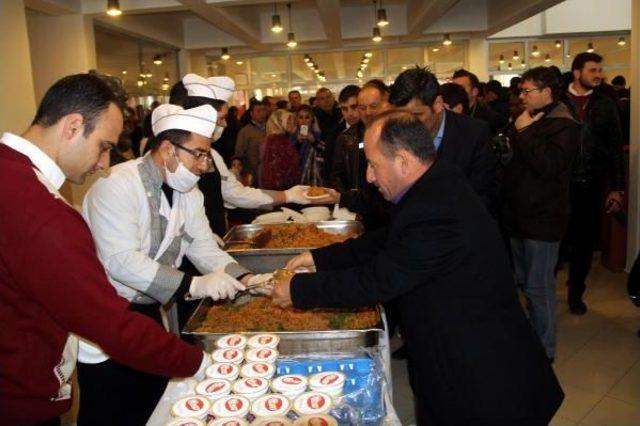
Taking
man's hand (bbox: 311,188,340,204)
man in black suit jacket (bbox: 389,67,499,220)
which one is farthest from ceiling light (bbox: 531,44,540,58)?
man in black suit jacket (bbox: 389,67,499,220)

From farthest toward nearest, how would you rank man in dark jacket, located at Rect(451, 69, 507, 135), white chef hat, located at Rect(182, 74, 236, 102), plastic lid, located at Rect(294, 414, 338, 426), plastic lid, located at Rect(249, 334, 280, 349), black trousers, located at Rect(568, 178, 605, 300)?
man in dark jacket, located at Rect(451, 69, 507, 135), black trousers, located at Rect(568, 178, 605, 300), white chef hat, located at Rect(182, 74, 236, 102), plastic lid, located at Rect(249, 334, 280, 349), plastic lid, located at Rect(294, 414, 338, 426)

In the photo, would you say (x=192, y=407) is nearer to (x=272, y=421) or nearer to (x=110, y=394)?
(x=272, y=421)

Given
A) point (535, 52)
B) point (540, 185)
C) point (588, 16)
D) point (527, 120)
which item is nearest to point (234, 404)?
point (540, 185)

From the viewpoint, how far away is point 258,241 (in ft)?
9.68

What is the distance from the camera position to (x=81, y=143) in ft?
4.49

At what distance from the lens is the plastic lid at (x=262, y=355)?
5.26 ft

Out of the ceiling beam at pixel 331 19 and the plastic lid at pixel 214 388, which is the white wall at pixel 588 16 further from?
the plastic lid at pixel 214 388

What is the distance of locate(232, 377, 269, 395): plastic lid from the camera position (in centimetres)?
146

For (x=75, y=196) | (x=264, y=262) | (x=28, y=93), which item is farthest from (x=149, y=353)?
(x=75, y=196)

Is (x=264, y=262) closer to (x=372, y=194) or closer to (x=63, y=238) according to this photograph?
(x=372, y=194)

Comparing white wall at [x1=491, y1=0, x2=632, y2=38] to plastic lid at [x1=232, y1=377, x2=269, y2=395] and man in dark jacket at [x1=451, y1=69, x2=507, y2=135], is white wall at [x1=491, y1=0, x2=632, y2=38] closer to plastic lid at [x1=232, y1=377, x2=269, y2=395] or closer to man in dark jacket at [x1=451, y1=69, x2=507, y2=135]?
man in dark jacket at [x1=451, y1=69, x2=507, y2=135]

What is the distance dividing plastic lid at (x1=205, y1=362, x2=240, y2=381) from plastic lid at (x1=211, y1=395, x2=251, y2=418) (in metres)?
0.10

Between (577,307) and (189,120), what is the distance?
3.07m

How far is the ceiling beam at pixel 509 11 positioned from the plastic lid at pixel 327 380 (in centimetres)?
648
